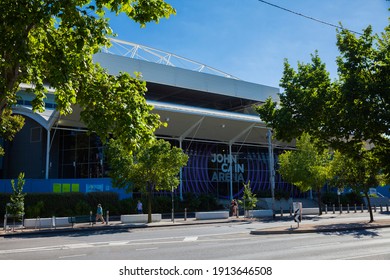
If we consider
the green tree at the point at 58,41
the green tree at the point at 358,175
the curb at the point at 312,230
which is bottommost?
the curb at the point at 312,230

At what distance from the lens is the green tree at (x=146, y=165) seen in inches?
1024

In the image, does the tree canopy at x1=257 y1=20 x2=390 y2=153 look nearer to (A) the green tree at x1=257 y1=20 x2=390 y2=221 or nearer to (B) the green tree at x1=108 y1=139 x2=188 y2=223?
(A) the green tree at x1=257 y1=20 x2=390 y2=221

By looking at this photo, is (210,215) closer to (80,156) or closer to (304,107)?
(304,107)

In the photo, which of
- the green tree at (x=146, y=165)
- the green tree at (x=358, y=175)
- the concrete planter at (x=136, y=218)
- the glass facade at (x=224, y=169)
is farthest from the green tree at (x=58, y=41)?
the glass facade at (x=224, y=169)

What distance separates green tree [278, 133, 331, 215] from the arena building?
1.93 metres

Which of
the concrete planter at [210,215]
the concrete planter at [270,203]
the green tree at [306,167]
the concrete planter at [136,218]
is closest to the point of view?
the concrete planter at [136,218]

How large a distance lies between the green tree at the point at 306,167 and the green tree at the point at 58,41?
94.2ft

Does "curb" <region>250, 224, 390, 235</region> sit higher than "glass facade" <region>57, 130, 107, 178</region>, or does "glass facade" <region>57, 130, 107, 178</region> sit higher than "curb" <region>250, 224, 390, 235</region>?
"glass facade" <region>57, 130, 107, 178</region>

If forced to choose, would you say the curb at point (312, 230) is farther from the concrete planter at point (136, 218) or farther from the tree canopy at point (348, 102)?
the concrete planter at point (136, 218)

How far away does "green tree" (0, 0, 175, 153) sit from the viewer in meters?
7.68

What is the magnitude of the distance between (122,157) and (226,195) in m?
25.3

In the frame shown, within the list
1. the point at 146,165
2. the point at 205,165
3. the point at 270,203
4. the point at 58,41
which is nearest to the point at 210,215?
the point at 146,165

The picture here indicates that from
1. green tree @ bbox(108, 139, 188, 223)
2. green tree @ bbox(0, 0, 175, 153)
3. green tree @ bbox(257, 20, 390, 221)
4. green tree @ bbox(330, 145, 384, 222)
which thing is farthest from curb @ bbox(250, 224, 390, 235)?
green tree @ bbox(0, 0, 175, 153)

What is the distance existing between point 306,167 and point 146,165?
16.6 m
